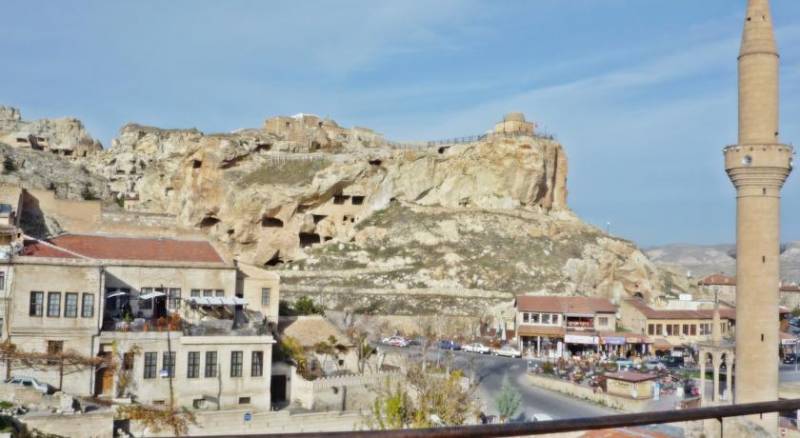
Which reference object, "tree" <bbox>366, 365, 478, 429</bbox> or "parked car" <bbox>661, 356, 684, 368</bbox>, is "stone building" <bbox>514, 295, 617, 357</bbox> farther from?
"tree" <bbox>366, 365, 478, 429</bbox>

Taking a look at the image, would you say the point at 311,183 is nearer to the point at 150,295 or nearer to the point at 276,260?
the point at 276,260

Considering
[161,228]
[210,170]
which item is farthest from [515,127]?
[161,228]

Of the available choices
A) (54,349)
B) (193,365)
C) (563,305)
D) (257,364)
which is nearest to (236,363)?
(257,364)

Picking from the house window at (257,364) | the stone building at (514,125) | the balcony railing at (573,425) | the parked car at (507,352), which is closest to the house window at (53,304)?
the house window at (257,364)

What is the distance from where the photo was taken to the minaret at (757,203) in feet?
88.6

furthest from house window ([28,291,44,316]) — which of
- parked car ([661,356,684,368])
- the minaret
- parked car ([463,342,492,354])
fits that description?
parked car ([661,356,684,368])

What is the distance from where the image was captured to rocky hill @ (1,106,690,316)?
5847 centimetres

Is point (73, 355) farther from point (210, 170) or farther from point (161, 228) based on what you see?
point (210, 170)

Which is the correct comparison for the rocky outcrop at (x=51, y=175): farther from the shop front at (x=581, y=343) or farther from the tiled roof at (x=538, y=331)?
the shop front at (x=581, y=343)

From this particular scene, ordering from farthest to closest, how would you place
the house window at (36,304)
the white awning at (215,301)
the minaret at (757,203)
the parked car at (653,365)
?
the parked car at (653,365) → the white awning at (215,301) → the minaret at (757,203) → the house window at (36,304)

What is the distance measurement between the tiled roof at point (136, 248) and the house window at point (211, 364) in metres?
4.88

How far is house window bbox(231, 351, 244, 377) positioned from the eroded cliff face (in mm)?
36106

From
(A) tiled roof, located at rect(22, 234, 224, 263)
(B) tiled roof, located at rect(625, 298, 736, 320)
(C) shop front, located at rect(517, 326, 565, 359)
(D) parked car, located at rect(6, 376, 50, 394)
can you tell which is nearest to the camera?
(D) parked car, located at rect(6, 376, 50, 394)

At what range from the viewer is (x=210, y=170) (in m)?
68.1
